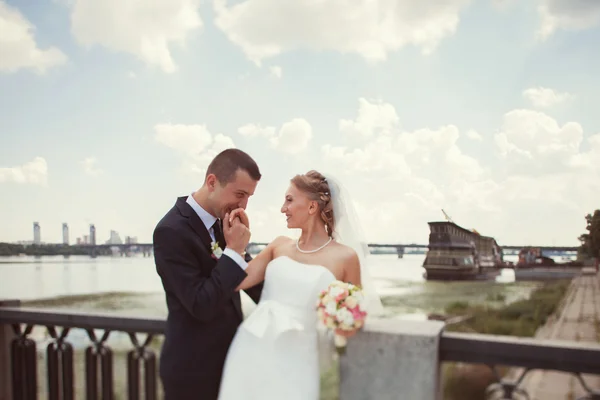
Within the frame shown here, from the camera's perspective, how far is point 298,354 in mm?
3268

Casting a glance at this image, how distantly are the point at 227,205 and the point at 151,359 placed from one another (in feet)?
5.11

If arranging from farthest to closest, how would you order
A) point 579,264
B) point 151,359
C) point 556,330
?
point 579,264
point 556,330
point 151,359

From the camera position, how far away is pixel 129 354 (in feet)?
13.6

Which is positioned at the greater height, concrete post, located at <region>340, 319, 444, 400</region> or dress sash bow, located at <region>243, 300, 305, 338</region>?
dress sash bow, located at <region>243, 300, 305, 338</region>

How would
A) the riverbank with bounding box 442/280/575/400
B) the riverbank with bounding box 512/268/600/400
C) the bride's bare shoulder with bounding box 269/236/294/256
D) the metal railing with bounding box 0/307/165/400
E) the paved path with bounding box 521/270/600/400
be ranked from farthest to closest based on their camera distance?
the riverbank with bounding box 442/280/575/400 → the paved path with bounding box 521/270/600/400 → the riverbank with bounding box 512/268/600/400 → the metal railing with bounding box 0/307/165/400 → the bride's bare shoulder with bounding box 269/236/294/256

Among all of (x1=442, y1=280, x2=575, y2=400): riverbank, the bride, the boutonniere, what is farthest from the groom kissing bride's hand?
(x1=442, y1=280, x2=575, y2=400): riverbank

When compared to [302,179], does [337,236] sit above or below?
below

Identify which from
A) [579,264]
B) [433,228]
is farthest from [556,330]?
[579,264]

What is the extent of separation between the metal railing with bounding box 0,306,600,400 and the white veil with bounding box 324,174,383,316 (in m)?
0.70

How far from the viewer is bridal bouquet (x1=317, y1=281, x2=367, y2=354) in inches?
118

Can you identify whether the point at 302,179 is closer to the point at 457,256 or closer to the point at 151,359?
the point at 151,359

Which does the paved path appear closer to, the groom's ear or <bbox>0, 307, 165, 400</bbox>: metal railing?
the groom's ear

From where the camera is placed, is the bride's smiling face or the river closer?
the bride's smiling face

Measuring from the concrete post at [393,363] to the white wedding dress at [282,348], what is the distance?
0.25m
